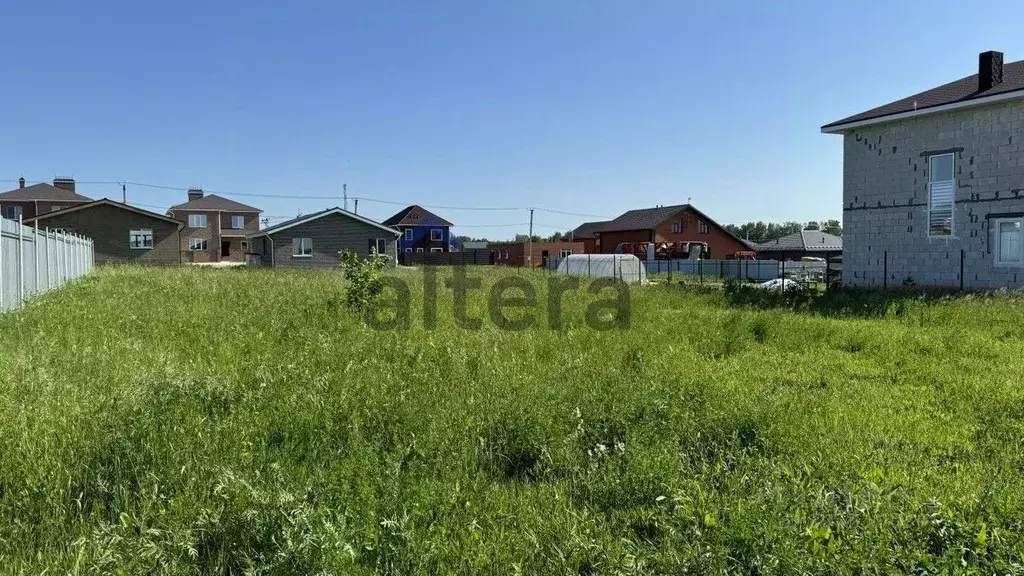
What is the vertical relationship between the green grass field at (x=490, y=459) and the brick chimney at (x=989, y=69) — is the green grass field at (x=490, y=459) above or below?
below

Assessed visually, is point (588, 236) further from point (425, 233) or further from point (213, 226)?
point (213, 226)

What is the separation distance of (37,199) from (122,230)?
22.8 meters

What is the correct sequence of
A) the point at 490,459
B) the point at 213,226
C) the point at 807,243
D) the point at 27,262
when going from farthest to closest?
the point at 213,226
the point at 807,243
the point at 27,262
the point at 490,459

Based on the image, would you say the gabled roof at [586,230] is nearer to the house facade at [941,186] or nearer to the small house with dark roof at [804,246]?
the small house with dark roof at [804,246]

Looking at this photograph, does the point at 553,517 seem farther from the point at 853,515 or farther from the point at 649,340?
the point at 649,340

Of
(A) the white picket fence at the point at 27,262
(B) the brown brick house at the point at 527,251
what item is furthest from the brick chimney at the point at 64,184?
(A) the white picket fence at the point at 27,262

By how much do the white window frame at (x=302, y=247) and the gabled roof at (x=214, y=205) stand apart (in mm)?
26736

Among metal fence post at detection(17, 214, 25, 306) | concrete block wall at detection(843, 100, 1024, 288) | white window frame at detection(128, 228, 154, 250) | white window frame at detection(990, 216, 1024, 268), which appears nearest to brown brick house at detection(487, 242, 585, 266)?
white window frame at detection(128, 228, 154, 250)

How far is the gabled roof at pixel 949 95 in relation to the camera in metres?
14.2

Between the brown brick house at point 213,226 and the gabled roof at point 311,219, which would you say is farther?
the brown brick house at point 213,226

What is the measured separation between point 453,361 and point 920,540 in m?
4.41

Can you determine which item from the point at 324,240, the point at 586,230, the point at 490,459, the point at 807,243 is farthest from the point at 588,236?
the point at 490,459

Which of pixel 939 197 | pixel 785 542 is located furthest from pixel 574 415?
pixel 939 197

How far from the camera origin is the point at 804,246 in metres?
49.1
